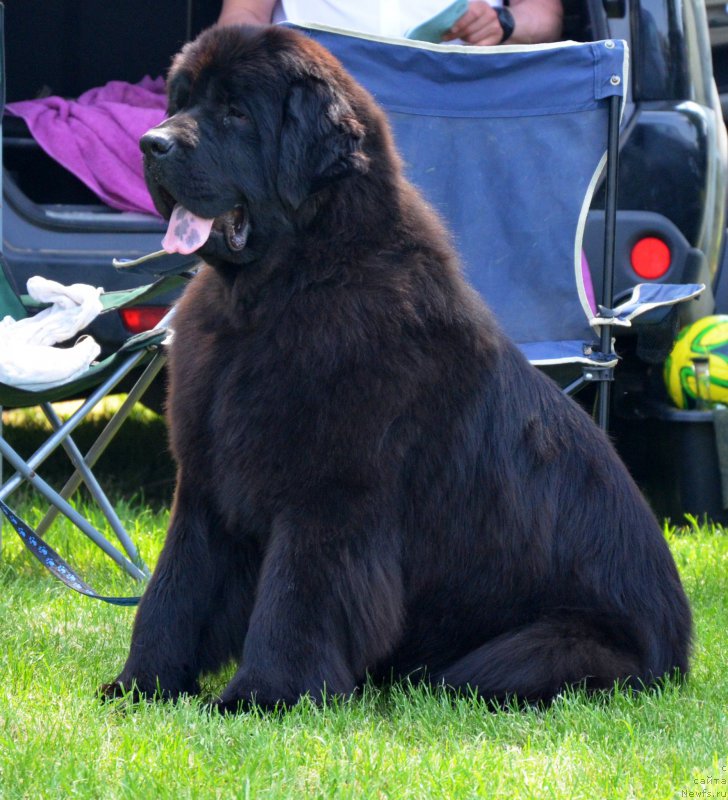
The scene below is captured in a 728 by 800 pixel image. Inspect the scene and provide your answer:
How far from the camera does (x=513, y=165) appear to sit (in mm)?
3826

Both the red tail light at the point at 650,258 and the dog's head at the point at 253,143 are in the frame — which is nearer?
the dog's head at the point at 253,143

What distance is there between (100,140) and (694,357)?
7.79 ft

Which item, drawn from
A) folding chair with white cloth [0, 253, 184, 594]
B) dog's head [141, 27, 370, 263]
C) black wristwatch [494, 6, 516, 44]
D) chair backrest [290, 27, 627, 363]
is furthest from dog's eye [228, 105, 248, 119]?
black wristwatch [494, 6, 516, 44]

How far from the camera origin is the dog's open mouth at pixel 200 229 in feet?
8.07

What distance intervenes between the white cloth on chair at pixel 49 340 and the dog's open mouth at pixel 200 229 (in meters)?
0.90

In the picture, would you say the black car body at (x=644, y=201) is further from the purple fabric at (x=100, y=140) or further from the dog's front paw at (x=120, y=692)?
the dog's front paw at (x=120, y=692)

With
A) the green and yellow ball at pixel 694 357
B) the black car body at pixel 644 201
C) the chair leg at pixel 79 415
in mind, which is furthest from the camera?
the green and yellow ball at pixel 694 357

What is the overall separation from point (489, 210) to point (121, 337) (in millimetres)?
1313

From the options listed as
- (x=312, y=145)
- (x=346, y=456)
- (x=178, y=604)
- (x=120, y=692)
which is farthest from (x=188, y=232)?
(x=120, y=692)

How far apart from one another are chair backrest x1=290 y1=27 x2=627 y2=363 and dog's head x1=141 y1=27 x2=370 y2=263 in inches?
51.0

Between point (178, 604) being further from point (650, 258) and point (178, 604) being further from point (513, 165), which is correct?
point (650, 258)

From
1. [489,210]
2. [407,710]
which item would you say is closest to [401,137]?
[489,210]

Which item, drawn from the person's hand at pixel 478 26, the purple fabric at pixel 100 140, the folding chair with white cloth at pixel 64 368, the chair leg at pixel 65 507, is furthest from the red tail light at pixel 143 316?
the person's hand at pixel 478 26

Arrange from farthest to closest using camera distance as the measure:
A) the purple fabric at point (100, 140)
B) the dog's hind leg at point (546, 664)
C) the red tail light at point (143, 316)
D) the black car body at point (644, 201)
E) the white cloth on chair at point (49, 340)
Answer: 1. the purple fabric at point (100, 140)
2. the black car body at point (644, 201)
3. the red tail light at point (143, 316)
4. the white cloth on chair at point (49, 340)
5. the dog's hind leg at point (546, 664)
